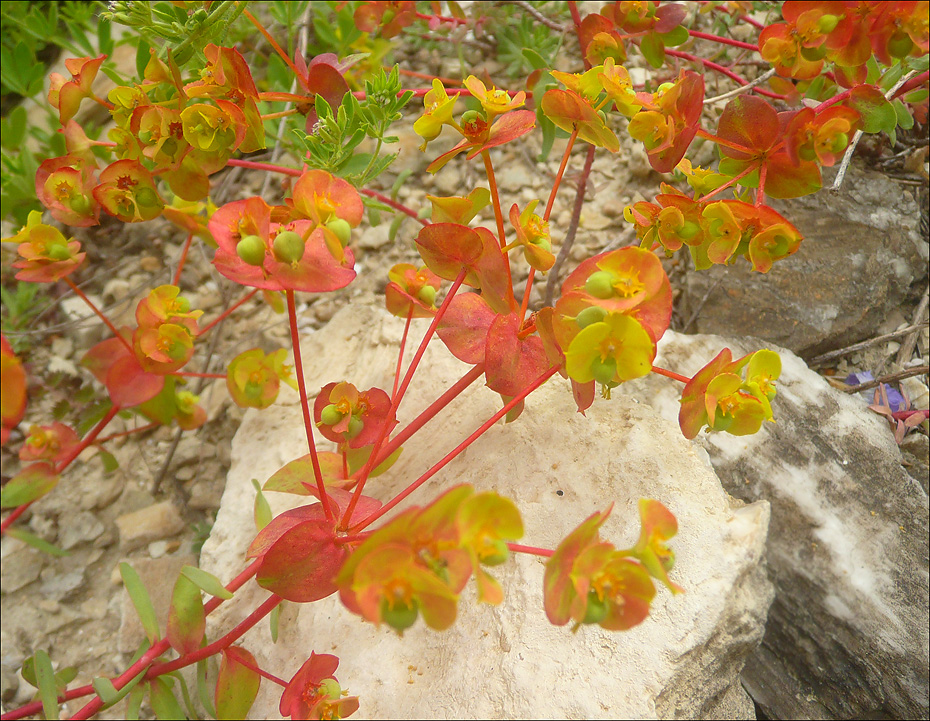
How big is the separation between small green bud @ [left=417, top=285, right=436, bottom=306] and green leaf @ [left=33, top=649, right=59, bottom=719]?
0.79 m

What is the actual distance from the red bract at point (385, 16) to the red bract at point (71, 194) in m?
0.69

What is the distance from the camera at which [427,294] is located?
1153 millimetres

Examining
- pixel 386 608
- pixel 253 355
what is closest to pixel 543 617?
pixel 386 608

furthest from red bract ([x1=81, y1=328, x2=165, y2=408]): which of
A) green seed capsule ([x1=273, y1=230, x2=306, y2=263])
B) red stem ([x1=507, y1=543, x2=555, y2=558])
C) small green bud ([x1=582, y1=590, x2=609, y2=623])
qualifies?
small green bud ([x1=582, y1=590, x2=609, y2=623])

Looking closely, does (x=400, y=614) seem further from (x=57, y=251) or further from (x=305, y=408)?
(x=57, y=251)

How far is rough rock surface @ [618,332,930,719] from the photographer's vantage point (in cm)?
119

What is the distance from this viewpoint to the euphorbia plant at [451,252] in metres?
0.79

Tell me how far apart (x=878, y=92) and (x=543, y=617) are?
0.90 metres

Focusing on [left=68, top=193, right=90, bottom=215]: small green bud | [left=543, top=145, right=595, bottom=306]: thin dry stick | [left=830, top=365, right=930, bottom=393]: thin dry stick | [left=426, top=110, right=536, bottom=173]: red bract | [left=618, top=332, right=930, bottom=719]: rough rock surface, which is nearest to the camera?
[left=426, top=110, right=536, bottom=173]: red bract

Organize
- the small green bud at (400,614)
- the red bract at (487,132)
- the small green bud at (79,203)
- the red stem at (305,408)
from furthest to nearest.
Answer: the small green bud at (79,203) < the red bract at (487,132) < the red stem at (305,408) < the small green bud at (400,614)

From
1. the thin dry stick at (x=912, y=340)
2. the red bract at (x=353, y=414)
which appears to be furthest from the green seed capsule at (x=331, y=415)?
the thin dry stick at (x=912, y=340)

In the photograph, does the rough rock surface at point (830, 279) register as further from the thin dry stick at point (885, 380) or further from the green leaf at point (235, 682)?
the green leaf at point (235, 682)

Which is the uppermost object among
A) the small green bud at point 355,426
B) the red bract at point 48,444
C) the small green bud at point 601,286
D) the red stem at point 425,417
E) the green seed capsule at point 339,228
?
the green seed capsule at point 339,228

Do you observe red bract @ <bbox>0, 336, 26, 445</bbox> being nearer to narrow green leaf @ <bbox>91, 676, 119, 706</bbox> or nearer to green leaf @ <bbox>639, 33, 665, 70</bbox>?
narrow green leaf @ <bbox>91, 676, 119, 706</bbox>
